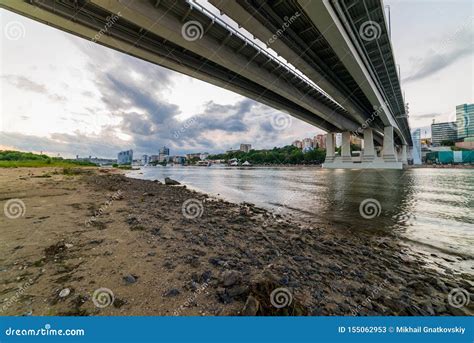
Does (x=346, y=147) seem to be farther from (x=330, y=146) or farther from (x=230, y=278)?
(x=230, y=278)

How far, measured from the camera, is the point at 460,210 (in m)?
9.01

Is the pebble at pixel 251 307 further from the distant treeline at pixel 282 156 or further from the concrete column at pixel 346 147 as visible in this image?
the distant treeline at pixel 282 156

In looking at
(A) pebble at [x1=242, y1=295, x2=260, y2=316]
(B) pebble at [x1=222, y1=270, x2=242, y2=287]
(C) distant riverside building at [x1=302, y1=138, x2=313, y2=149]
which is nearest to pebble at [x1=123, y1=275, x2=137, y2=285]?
(B) pebble at [x1=222, y1=270, x2=242, y2=287]

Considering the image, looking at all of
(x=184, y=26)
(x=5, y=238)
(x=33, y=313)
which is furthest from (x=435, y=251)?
(x=184, y=26)

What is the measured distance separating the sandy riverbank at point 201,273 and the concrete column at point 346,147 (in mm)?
50849

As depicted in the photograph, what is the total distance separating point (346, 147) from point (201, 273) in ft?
184

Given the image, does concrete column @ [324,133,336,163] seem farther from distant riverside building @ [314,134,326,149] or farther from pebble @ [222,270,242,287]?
distant riverside building @ [314,134,326,149]

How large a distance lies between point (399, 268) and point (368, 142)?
169 ft

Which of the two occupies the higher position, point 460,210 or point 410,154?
point 410,154

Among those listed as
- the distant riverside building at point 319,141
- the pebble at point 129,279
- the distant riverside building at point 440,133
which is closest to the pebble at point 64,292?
the pebble at point 129,279

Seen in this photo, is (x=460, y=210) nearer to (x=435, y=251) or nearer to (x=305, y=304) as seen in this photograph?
(x=435, y=251)

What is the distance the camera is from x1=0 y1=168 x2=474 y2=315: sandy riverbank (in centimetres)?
236

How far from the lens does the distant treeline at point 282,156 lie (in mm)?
81688

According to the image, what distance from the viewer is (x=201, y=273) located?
3051 mm
